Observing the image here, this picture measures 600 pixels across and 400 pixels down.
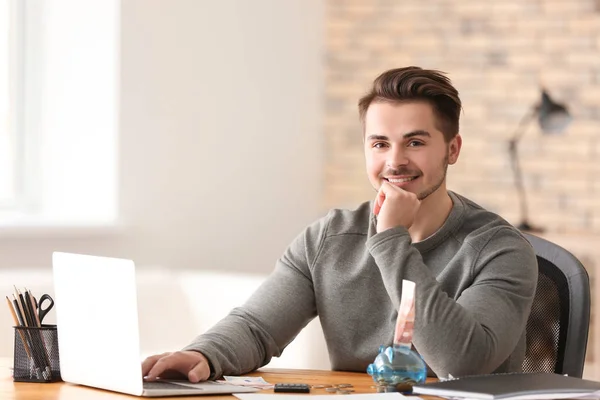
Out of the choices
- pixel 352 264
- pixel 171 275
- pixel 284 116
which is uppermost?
pixel 284 116

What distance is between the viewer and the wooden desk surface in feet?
5.82

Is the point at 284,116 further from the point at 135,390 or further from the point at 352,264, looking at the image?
the point at 135,390

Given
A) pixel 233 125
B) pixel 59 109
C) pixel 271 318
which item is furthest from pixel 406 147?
pixel 233 125

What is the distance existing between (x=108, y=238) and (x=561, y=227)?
6.69ft

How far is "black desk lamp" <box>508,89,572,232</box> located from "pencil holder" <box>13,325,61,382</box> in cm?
312

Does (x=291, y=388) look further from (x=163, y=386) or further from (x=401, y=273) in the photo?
(x=401, y=273)

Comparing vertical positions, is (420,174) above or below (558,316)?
above

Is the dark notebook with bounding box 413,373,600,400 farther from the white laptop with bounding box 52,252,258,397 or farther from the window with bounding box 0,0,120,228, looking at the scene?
the window with bounding box 0,0,120,228

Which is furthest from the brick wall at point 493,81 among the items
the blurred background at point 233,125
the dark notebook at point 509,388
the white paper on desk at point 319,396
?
the white paper on desk at point 319,396

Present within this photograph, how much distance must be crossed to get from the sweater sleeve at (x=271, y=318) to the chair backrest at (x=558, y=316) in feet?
1.54

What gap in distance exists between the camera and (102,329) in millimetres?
1801

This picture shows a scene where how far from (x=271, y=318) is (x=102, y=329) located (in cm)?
54

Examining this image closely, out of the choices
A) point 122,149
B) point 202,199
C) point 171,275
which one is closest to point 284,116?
point 202,199

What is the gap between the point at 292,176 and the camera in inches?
205
